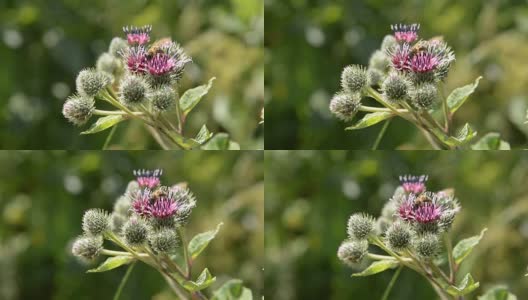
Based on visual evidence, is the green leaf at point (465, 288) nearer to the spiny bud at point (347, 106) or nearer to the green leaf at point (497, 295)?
the green leaf at point (497, 295)

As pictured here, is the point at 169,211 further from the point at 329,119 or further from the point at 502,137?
the point at 502,137

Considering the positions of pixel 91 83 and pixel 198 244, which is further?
Answer: pixel 198 244

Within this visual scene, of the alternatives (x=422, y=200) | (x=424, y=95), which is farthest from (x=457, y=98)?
(x=422, y=200)

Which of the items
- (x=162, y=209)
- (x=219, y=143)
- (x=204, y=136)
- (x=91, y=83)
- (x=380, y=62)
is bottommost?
(x=162, y=209)

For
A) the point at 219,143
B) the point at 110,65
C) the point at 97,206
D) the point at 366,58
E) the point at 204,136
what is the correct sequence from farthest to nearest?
the point at 97,206 → the point at 366,58 → the point at 219,143 → the point at 110,65 → the point at 204,136

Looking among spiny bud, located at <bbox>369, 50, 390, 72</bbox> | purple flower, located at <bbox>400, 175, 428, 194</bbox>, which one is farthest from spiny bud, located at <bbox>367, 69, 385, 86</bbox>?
purple flower, located at <bbox>400, 175, 428, 194</bbox>

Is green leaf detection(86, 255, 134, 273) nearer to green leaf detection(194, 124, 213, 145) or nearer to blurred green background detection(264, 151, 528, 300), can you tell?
green leaf detection(194, 124, 213, 145)

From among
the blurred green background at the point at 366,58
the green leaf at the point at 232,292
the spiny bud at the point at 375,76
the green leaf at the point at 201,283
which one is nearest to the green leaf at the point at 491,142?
the blurred green background at the point at 366,58

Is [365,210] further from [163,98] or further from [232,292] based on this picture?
[163,98]
